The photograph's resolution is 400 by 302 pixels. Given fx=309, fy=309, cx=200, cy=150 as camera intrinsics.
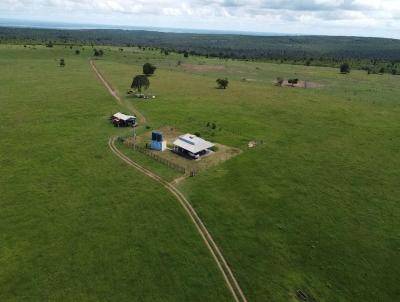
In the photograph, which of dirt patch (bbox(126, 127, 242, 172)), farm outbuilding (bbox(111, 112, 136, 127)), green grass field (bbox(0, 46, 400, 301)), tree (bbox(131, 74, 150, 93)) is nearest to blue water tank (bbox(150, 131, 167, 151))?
dirt patch (bbox(126, 127, 242, 172))

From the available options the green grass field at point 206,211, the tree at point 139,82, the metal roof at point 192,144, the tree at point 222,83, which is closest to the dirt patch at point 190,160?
the metal roof at point 192,144

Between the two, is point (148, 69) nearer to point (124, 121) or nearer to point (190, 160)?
point (124, 121)

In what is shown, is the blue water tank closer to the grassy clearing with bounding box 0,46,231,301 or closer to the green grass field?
the green grass field

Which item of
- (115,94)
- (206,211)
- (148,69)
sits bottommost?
(206,211)

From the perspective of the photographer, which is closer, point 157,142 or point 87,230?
point 87,230

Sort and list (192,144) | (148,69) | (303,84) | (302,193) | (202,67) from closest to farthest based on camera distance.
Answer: (302,193) < (192,144) < (148,69) < (303,84) < (202,67)

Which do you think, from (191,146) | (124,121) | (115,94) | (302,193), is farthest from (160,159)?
(115,94)
